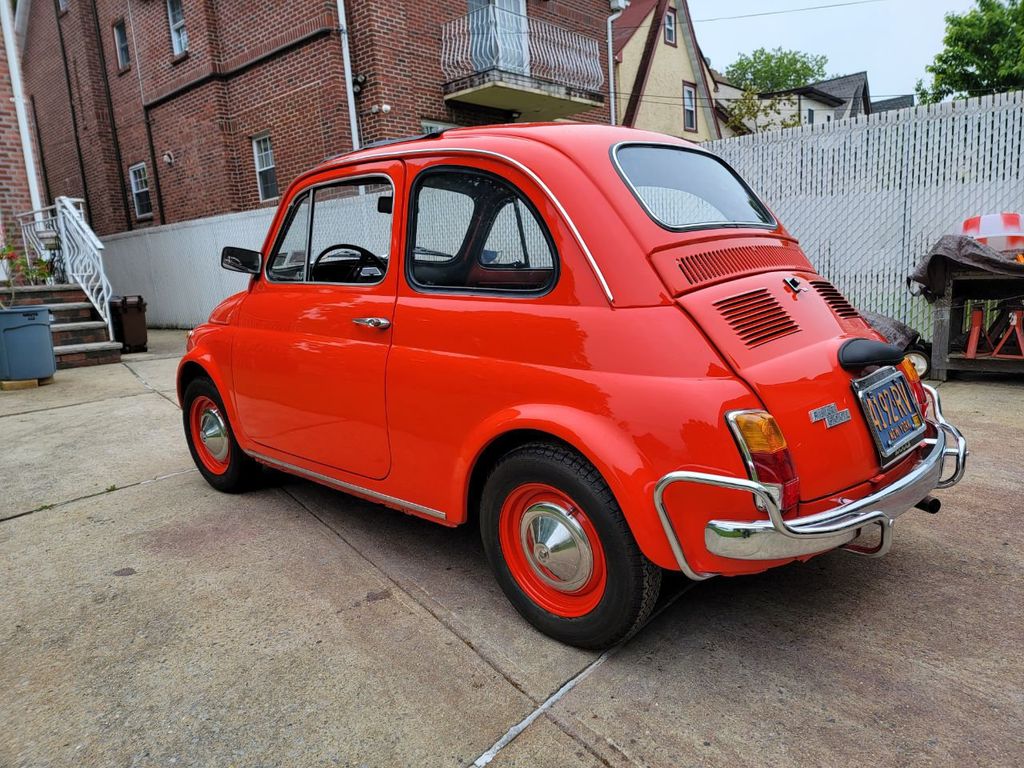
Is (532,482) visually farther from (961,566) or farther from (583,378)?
(961,566)

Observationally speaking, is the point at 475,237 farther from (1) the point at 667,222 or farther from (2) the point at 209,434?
(2) the point at 209,434

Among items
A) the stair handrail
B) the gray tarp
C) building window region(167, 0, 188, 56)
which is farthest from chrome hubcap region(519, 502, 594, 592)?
building window region(167, 0, 188, 56)

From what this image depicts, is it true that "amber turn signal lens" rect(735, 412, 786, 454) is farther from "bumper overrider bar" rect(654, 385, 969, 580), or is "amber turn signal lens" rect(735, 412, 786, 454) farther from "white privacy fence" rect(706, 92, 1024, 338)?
"white privacy fence" rect(706, 92, 1024, 338)

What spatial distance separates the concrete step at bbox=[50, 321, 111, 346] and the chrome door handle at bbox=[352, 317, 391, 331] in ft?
28.9

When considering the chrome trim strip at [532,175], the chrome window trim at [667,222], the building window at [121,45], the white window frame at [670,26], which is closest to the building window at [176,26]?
the building window at [121,45]

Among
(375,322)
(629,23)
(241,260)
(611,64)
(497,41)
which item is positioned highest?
(629,23)

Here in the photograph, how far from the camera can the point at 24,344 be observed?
815 cm

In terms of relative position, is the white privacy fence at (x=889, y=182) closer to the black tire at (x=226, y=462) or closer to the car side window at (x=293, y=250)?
the car side window at (x=293, y=250)

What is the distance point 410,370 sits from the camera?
2902 millimetres

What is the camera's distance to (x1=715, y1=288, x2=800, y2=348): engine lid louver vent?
242 cm

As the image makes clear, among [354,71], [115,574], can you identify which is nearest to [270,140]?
[354,71]

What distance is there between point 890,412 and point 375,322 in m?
2.10

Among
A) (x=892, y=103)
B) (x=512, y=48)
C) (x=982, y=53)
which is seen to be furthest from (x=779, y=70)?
(x=512, y=48)

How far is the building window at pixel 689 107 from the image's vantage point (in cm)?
2441
